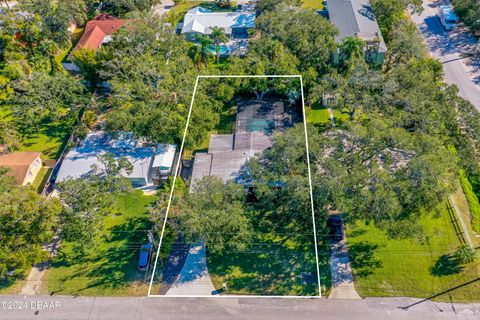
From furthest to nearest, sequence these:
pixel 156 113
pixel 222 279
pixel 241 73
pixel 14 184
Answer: pixel 241 73 → pixel 156 113 → pixel 14 184 → pixel 222 279

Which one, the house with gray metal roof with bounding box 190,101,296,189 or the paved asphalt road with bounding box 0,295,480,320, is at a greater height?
the house with gray metal roof with bounding box 190,101,296,189

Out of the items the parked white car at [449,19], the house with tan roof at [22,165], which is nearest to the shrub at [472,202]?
the parked white car at [449,19]

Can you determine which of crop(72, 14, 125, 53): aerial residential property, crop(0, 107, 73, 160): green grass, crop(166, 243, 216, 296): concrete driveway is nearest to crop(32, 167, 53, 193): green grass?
crop(0, 107, 73, 160): green grass

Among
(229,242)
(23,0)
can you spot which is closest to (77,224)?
(229,242)

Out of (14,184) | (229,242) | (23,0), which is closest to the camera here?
(229,242)

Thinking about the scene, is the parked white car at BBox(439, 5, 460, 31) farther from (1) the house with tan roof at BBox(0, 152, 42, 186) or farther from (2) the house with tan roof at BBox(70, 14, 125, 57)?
(1) the house with tan roof at BBox(0, 152, 42, 186)

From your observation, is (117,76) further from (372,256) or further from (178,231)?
(372,256)
